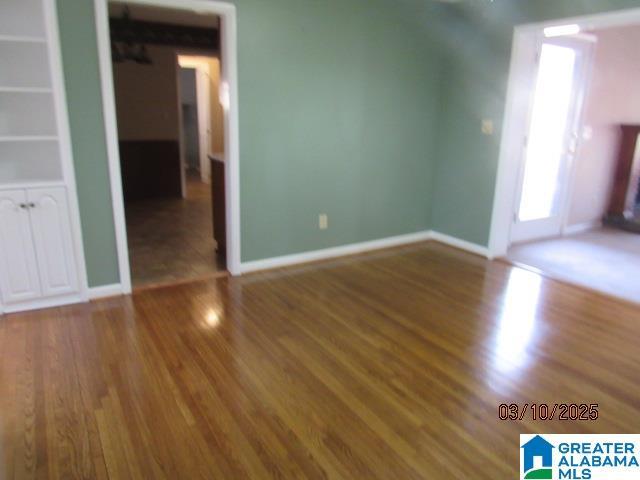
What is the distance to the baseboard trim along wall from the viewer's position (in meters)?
4.12

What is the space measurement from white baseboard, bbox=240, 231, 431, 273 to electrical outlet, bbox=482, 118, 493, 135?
1.29 metres

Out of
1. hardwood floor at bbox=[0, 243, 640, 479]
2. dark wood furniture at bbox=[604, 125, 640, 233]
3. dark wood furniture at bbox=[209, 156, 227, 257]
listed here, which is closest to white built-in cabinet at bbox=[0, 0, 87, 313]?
hardwood floor at bbox=[0, 243, 640, 479]

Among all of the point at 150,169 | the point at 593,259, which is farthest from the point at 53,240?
the point at 593,259

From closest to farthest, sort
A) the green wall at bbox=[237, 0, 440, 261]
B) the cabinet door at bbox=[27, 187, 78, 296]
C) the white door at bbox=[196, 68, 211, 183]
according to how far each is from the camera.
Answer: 1. the cabinet door at bbox=[27, 187, 78, 296]
2. the green wall at bbox=[237, 0, 440, 261]
3. the white door at bbox=[196, 68, 211, 183]

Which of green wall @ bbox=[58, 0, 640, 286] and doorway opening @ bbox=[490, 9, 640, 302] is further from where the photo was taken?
doorway opening @ bbox=[490, 9, 640, 302]

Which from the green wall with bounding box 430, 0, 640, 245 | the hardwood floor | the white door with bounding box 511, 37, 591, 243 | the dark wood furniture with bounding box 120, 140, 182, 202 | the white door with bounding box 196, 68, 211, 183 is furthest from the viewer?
the white door with bounding box 196, 68, 211, 183

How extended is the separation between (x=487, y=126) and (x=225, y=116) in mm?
2531

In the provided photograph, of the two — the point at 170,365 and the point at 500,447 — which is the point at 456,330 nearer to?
the point at 500,447

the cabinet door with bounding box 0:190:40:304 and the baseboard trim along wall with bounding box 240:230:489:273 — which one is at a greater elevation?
the cabinet door with bounding box 0:190:40:304

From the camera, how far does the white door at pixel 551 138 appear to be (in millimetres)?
4941

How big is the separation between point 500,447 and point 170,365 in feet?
5.76

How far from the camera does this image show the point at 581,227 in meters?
5.82

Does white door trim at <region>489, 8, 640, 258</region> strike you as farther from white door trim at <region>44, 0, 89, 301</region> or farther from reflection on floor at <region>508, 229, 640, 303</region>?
white door trim at <region>44, 0, 89, 301</region>

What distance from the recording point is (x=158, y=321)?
3.10 m
